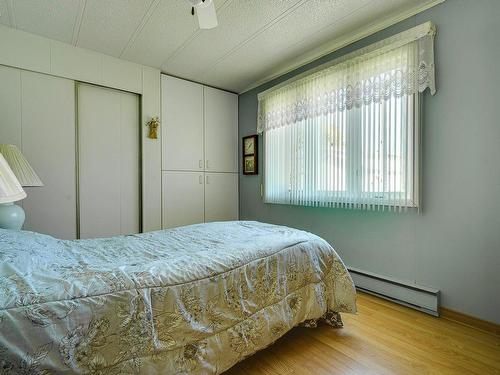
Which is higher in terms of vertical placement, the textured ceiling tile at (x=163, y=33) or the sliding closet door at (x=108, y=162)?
the textured ceiling tile at (x=163, y=33)

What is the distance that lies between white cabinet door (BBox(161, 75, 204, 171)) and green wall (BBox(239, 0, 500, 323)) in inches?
90.6

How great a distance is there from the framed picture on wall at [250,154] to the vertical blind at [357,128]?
17.2 inches

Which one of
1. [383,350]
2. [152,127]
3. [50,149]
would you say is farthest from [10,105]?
[383,350]

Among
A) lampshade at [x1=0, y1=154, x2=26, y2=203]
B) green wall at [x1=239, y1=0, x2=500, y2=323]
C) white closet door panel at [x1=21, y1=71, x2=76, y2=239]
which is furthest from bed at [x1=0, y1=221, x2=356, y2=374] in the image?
white closet door panel at [x1=21, y1=71, x2=76, y2=239]

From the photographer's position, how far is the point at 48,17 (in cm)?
218

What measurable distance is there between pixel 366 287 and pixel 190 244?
69.8 inches

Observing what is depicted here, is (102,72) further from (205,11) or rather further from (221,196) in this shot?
(221,196)

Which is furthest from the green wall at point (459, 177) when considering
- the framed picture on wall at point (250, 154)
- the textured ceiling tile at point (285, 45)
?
the framed picture on wall at point (250, 154)

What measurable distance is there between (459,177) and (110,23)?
10.3 ft

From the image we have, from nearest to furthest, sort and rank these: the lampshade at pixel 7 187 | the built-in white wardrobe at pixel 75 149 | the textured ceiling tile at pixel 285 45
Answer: the lampshade at pixel 7 187 → the textured ceiling tile at pixel 285 45 → the built-in white wardrobe at pixel 75 149

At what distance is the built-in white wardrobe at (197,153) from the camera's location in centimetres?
332

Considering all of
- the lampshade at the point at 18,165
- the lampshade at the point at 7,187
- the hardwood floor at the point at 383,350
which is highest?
the lampshade at the point at 18,165

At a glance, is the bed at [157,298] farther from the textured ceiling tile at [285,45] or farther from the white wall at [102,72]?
the textured ceiling tile at [285,45]

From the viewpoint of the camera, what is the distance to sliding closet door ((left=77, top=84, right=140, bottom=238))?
2752 millimetres
